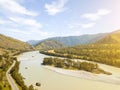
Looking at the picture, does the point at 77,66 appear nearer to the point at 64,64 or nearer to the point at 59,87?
the point at 64,64

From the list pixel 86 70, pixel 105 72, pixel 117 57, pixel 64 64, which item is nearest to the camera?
pixel 105 72

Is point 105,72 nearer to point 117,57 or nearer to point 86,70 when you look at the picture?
point 86,70

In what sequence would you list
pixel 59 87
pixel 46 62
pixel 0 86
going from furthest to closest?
1. pixel 46 62
2. pixel 59 87
3. pixel 0 86

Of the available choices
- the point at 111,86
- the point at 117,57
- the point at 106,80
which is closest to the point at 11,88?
the point at 111,86

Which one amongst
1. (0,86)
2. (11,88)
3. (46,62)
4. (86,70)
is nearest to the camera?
(0,86)

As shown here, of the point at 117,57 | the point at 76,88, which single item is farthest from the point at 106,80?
the point at 117,57

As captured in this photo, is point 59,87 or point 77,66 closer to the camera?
point 59,87

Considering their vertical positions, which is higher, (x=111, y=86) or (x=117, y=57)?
(x=117, y=57)

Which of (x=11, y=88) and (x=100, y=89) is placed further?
(x=100, y=89)

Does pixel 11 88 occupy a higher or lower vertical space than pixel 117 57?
lower
